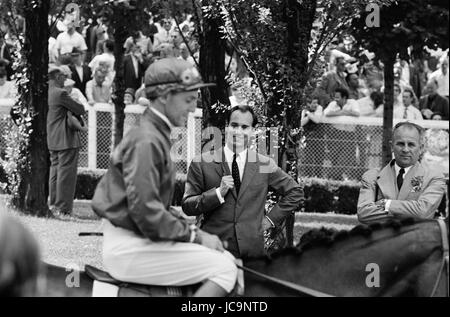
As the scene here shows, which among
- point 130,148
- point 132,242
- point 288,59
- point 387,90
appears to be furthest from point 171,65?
point 387,90

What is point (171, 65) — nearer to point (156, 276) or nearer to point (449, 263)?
point (156, 276)

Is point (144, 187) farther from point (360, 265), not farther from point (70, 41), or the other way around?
point (70, 41)

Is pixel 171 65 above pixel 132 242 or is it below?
above

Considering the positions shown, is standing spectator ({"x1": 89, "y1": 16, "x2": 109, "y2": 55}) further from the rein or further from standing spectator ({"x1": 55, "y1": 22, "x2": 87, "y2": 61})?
the rein

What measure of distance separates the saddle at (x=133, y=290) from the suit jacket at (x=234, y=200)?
194 cm

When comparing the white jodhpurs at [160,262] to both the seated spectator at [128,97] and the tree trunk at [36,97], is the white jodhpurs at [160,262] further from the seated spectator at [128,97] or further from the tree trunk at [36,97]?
the seated spectator at [128,97]

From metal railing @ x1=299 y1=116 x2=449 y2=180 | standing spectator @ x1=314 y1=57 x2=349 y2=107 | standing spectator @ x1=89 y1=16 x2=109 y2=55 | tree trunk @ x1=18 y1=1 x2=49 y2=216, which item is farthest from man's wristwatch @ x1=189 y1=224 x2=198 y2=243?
standing spectator @ x1=89 y1=16 x2=109 y2=55

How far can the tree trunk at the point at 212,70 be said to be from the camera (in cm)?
1247

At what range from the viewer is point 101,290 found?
5809mm

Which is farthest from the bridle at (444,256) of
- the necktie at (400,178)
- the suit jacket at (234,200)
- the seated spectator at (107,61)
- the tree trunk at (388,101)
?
the seated spectator at (107,61)

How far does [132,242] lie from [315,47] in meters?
5.25

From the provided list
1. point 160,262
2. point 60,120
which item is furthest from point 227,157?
point 60,120

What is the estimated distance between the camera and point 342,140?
18.3m
